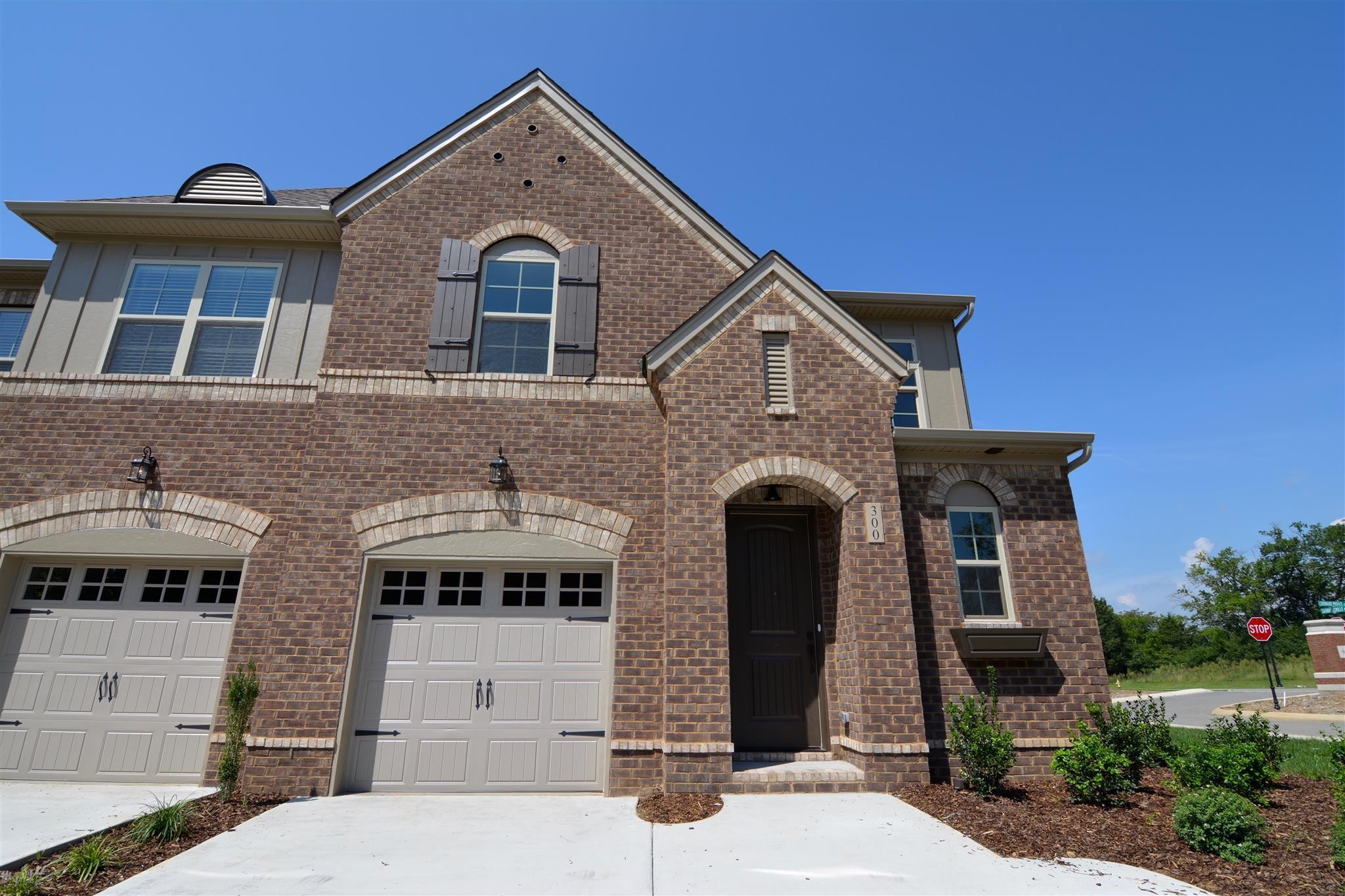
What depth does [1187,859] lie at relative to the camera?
4910mm

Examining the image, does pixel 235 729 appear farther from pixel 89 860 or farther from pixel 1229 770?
pixel 1229 770

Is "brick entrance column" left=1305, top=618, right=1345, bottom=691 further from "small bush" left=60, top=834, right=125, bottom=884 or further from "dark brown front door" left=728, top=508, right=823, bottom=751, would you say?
"small bush" left=60, top=834, right=125, bottom=884

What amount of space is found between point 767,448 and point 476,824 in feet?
16.2

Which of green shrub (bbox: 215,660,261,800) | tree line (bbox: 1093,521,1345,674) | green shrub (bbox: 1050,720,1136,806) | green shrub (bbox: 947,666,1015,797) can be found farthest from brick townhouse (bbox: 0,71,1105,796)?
tree line (bbox: 1093,521,1345,674)

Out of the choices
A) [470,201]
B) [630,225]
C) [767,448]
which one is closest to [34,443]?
[470,201]

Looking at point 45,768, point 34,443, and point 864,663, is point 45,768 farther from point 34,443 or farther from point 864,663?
point 864,663

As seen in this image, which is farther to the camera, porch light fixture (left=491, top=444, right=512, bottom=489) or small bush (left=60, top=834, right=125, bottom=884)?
porch light fixture (left=491, top=444, right=512, bottom=489)

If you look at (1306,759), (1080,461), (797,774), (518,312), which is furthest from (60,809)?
(1306,759)

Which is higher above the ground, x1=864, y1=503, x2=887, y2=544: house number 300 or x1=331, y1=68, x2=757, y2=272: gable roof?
x1=331, y1=68, x2=757, y2=272: gable roof

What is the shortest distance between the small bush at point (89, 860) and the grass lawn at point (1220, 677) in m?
34.5

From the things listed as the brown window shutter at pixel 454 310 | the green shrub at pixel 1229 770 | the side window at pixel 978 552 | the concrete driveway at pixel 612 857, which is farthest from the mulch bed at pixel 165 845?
the green shrub at pixel 1229 770

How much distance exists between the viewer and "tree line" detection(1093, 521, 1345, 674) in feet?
149

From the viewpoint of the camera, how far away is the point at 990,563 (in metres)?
8.47

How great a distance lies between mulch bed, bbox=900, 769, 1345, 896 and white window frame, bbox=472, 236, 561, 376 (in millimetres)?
6775
